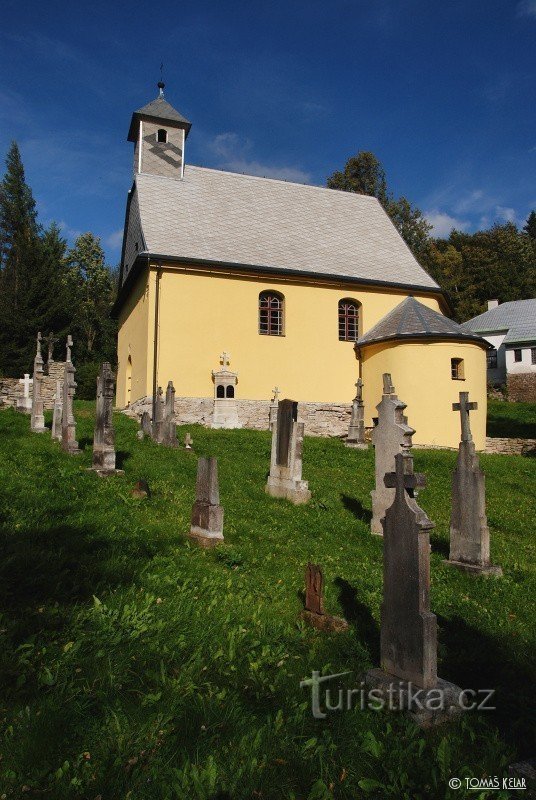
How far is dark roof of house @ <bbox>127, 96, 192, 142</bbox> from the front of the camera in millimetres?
24666

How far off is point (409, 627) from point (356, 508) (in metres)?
5.33

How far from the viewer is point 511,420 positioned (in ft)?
88.8

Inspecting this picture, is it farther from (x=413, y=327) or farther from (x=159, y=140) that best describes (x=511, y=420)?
(x=159, y=140)

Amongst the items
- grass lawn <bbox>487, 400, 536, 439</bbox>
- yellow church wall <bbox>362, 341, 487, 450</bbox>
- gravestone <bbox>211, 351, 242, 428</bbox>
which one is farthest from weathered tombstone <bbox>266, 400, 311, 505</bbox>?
grass lawn <bbox>487, 400, 536, 439</bbox>

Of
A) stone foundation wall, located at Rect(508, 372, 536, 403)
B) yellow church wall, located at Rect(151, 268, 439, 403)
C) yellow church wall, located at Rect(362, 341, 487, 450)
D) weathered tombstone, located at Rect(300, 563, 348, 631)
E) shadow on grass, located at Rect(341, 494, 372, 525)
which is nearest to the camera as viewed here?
weathered tombstone, located at Rect(300, 563, 348, 631)

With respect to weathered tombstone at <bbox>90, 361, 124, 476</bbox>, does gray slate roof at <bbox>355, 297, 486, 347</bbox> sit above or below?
above

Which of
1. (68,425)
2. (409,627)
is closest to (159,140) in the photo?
(68,425)

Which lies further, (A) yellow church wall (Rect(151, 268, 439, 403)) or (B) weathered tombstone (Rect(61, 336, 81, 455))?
(A) yellow church wall (Rect(151, 268, 439, 403))

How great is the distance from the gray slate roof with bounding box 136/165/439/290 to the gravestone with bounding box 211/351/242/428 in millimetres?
4210

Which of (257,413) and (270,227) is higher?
(270,227)

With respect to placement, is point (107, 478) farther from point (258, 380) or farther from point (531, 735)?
point (258, 380)

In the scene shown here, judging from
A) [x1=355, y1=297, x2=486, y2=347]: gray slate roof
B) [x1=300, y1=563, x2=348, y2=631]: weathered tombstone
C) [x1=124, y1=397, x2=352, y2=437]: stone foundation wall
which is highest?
[x1=355, y1=297, x2=486, y2=347]: gray slate roof

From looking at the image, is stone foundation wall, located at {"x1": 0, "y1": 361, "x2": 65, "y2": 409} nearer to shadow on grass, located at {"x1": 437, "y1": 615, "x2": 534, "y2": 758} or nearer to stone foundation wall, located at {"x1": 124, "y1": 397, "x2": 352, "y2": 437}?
stone foundation wall, located at {"x1": 124, "y1": 397, "x2": 352, "y2": 437}

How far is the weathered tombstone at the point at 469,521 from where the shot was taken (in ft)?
20.1
